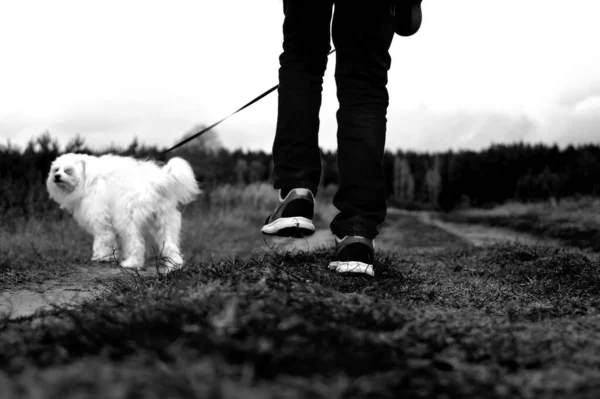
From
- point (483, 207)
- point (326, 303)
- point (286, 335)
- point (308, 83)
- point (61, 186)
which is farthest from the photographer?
point (483, 207)

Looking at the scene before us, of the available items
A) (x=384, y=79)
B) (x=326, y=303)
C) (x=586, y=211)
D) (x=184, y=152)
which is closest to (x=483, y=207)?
(x=586, y=211)

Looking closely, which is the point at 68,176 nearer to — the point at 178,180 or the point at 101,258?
the point at 101,258

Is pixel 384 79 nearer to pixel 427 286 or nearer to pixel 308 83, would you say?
pixel 308 83

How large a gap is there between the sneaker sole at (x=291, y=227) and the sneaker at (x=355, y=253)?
189mm

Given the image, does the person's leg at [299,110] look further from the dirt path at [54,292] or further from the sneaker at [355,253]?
the dirt path at [54,292]

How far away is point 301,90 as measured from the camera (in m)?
2.99

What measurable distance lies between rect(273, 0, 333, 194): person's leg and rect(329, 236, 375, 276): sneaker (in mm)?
406

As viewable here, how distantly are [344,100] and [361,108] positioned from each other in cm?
10

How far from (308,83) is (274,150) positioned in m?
0.41

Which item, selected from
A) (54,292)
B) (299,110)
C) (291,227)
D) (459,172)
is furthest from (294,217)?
(459,172)

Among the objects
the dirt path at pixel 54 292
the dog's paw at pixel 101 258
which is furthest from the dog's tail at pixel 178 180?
the dirt path at pixel 54 292

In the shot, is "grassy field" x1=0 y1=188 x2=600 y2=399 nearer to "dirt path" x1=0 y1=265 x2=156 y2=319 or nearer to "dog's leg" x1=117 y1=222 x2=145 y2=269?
"dirt path" x1=0 y1=265 x2=156 y2=319

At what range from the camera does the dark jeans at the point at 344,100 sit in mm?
2840

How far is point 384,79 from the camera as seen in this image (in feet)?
9.65
